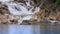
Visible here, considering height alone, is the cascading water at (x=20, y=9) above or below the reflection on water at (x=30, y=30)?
above

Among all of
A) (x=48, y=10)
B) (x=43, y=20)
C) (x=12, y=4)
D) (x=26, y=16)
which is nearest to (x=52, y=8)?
(x=48, y=10)

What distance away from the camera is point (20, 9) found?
223 inches

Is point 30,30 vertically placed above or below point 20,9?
below

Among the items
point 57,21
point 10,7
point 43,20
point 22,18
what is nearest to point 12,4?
point 10,7

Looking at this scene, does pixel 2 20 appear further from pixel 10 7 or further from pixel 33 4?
pixel 33 4

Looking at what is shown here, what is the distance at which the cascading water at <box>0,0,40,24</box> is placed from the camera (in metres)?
5.56

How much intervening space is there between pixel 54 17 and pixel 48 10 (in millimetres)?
287

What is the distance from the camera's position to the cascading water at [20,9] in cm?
556

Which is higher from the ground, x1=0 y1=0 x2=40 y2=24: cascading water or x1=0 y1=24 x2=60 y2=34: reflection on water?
x1=0 y1=0 x2=40 y2=24: cascading water

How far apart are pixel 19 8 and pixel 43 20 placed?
32.2 inches

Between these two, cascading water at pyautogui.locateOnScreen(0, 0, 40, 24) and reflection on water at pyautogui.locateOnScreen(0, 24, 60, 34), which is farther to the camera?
cascading water at pyautogui.locateOnScreen(0, 0, 40, 24)

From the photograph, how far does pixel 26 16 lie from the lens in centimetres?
557

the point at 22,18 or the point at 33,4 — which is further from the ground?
the point at 33,4

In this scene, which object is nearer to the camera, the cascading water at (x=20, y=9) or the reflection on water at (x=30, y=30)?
the reflection on water at (x=30, y=30)
